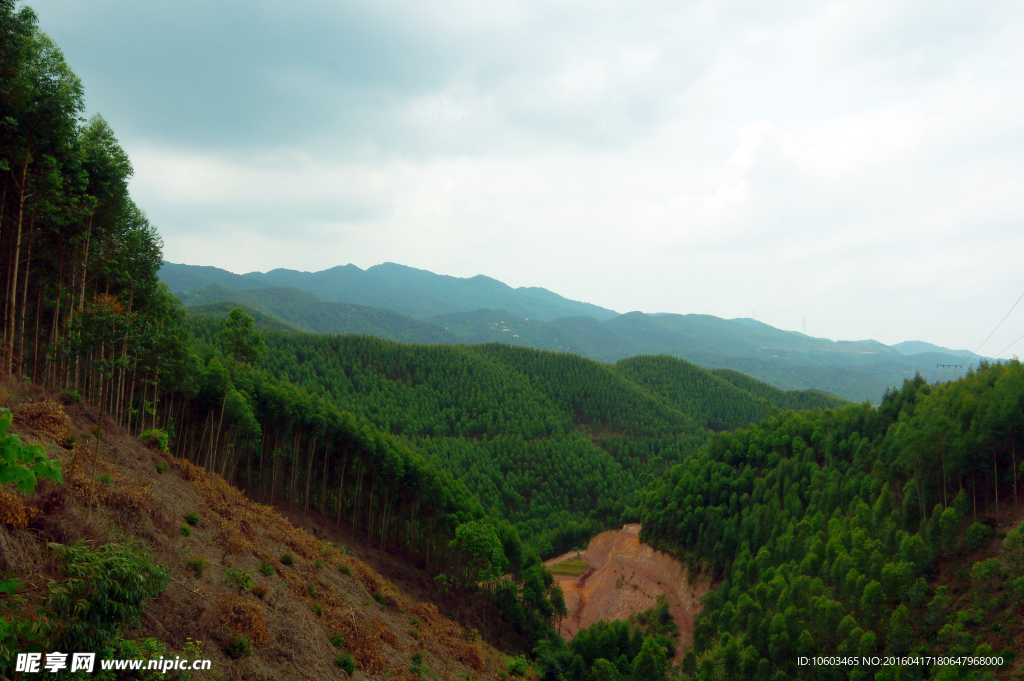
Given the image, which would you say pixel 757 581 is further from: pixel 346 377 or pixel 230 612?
pixel 346 377

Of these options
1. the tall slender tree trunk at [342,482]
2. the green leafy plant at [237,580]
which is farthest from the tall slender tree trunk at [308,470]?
the green leafy plant at [237,580]

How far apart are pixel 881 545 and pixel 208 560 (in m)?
51.2

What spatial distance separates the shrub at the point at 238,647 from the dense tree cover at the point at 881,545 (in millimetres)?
39387

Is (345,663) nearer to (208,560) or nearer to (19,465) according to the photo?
(208,560)

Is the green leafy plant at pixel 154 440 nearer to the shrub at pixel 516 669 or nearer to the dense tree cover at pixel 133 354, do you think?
the dense tree cover at pixel 133 354

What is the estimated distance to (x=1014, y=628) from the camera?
31562mm

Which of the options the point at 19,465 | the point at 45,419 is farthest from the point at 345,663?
the point at 45,419

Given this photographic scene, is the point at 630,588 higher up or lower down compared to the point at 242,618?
lower down

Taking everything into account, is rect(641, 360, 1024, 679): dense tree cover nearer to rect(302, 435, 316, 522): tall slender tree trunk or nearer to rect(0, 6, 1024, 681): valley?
rect(0, 6, 1024, 681): valley

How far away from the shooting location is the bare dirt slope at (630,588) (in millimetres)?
65188

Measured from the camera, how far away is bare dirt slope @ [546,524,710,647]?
6519 cm

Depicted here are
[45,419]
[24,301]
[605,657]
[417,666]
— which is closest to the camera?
[45,419]

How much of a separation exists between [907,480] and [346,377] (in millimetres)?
131265

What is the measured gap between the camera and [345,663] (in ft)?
55.5
